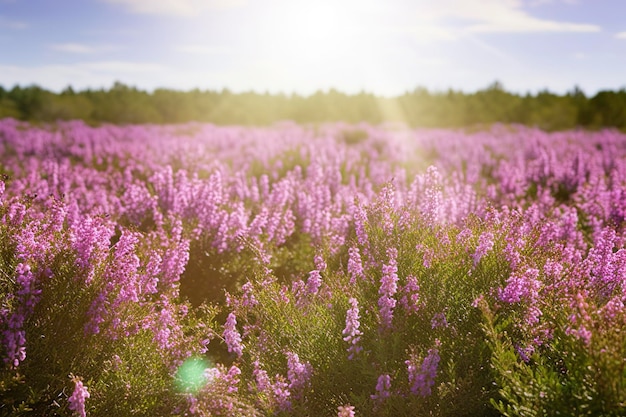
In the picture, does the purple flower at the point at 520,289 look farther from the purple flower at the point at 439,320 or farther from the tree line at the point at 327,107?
the tree line at the point at 327,107

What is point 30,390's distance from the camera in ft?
11.7

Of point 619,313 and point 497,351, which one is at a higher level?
point 619,313

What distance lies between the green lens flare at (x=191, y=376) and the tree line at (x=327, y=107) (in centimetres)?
2839

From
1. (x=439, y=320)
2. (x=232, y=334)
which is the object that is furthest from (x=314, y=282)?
(x=439, y=320)

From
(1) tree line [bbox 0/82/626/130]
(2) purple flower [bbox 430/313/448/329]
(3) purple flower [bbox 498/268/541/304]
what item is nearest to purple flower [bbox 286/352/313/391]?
(2) purple flower [bbox 430/313/448/329]

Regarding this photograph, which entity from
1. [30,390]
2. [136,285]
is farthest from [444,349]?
[30,390]

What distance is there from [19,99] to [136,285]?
4205cm

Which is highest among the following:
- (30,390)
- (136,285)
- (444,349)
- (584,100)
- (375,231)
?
(584,100)

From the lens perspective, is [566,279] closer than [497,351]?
No

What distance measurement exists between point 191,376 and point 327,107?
3758cm

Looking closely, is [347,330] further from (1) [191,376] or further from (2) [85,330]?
(2) [85,330]

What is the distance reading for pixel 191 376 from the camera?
3.74 meters

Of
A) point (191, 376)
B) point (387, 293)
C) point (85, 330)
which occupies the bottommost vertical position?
point (191, 376)

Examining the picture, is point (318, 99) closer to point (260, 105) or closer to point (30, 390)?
point (260, 105)
